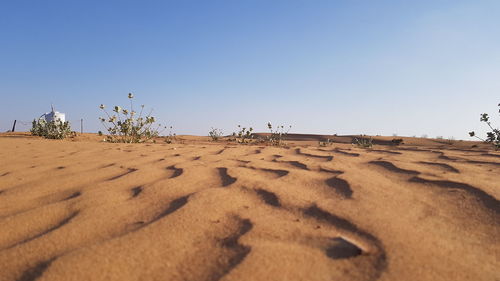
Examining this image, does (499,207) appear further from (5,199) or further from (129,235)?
(5,199)


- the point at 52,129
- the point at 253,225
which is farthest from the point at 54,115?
the point at 253,225

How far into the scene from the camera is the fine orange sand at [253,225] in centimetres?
103

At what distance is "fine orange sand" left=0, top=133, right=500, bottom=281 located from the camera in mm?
1026

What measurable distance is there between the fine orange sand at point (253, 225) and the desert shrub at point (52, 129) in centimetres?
696

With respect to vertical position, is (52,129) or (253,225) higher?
(52,129)

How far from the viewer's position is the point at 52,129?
896 centimetres

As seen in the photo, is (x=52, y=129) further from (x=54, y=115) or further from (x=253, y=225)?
(x=253, y=225)

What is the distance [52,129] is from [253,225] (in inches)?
362

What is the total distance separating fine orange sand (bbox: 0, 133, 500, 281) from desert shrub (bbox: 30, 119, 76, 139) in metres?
6.96

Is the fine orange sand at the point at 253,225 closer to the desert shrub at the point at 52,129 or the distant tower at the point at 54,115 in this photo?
the desert shrub at the point at 52,129

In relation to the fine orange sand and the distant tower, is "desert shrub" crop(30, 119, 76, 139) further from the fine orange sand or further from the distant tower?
the fine orange sand

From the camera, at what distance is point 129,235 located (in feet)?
4.17

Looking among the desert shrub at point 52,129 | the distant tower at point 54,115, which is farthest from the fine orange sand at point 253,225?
the distant tower at point 54,115

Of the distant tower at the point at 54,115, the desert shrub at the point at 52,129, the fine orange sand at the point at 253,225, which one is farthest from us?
the distant tower at the point at 54,115
